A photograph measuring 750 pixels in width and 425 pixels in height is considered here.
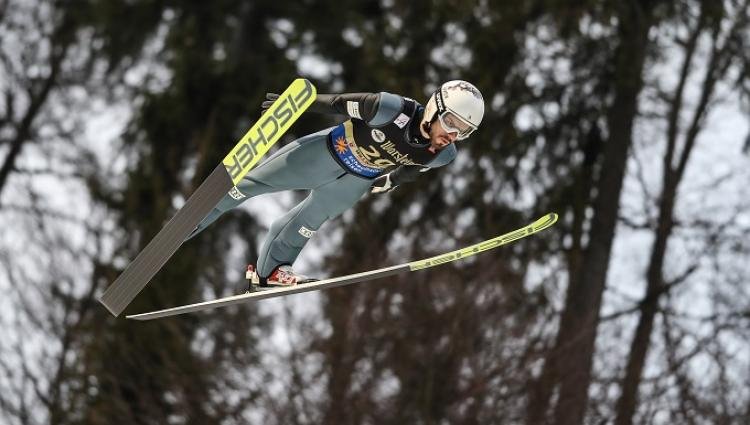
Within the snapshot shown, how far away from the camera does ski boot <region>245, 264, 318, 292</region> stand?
6793mm

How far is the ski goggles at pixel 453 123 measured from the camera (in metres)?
5.82

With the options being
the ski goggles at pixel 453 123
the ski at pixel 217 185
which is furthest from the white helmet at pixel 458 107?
the ski at pixel 217 185

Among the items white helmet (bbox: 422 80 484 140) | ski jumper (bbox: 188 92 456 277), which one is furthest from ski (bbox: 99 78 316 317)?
white helmet (bbox: 422 80 484 140)

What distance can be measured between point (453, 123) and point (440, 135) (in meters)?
0.13

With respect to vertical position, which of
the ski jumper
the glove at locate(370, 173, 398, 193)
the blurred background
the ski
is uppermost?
the blurred background

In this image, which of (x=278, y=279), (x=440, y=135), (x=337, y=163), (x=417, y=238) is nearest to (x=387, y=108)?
(x=440, y=135)

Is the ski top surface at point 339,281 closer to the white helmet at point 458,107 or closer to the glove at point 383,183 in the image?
the glove at point 383,183

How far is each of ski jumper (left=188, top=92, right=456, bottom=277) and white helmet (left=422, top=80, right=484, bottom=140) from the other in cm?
23

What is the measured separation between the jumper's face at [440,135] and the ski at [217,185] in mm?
610

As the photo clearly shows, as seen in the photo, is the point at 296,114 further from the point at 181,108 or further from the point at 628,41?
the point at 181,108

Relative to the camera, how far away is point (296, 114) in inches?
229

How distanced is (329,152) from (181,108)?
10.2 metres

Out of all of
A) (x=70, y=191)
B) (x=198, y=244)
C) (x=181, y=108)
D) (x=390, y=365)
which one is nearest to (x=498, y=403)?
(x=390, y=365)

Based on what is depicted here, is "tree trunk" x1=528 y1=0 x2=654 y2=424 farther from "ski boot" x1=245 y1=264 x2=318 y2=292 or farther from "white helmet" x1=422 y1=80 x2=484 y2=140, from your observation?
"white helmet" x1=422 y1=80 x2=484 y2=140
